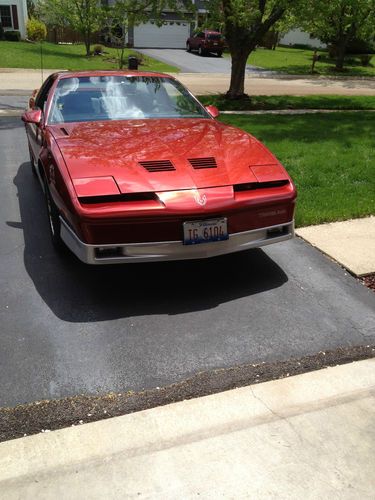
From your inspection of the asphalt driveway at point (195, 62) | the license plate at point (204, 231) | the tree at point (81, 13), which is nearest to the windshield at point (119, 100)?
the license plate at point (204, 231)

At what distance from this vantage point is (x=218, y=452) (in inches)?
91.5

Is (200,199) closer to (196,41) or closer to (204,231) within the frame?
(204,231)

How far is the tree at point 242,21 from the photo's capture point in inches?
453

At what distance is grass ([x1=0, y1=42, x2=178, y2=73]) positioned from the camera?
74.6 ft

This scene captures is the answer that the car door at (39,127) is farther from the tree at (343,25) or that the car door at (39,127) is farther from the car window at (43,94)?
the tree at (343,25)

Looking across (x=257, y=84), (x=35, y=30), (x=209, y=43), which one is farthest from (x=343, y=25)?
(x=35, y=30)

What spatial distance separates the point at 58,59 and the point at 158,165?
23493 millimetres

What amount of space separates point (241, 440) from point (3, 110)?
37.3ft

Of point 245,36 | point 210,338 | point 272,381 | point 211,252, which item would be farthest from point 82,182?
point 245,36

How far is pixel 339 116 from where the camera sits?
11258 millimetres

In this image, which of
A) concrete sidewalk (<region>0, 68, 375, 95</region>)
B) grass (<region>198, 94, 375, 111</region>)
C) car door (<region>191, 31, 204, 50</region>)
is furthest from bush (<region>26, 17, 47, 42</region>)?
grass (<region>198, 94, 375, 111</region>)

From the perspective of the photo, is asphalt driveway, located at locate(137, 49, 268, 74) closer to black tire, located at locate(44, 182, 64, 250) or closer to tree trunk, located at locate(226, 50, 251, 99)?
tree trunk, located at locate(226, 50, 251, 99)

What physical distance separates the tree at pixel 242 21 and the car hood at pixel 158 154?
8191 mm

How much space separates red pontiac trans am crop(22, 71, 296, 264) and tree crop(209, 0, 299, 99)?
8.24 meters
